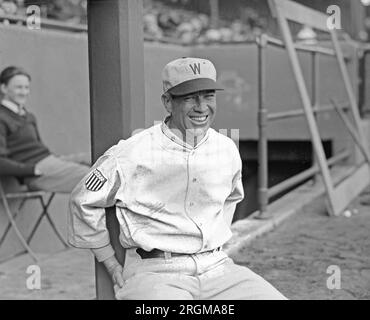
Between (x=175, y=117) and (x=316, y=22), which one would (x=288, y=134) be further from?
(x=175, y=117)

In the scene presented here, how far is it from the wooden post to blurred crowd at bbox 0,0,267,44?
277cm

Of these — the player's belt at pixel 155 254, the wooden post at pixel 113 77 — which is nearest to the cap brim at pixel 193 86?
the wooden post at pixel 113 77

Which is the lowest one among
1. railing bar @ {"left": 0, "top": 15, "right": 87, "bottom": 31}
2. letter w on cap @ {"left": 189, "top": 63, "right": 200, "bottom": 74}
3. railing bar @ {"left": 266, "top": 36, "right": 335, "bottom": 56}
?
letter w on cap @ {"left": 189, "top": 63, "right": 200, "bottom": 74}

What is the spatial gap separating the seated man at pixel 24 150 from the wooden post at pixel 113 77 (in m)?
1.79

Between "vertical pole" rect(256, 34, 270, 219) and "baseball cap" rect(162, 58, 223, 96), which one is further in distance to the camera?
"vertical pole" rect(256, 34, 270, 219)

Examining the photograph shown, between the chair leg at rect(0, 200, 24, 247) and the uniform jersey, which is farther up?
the uniform jersey

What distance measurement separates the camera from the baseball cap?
5.63ft

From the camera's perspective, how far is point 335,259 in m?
3.25

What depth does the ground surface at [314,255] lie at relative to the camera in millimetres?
2738

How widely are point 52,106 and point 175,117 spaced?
2.59 m

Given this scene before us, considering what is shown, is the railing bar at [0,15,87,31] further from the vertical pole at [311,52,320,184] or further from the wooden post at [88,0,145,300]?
the wooden post at [88,0,145,300]
